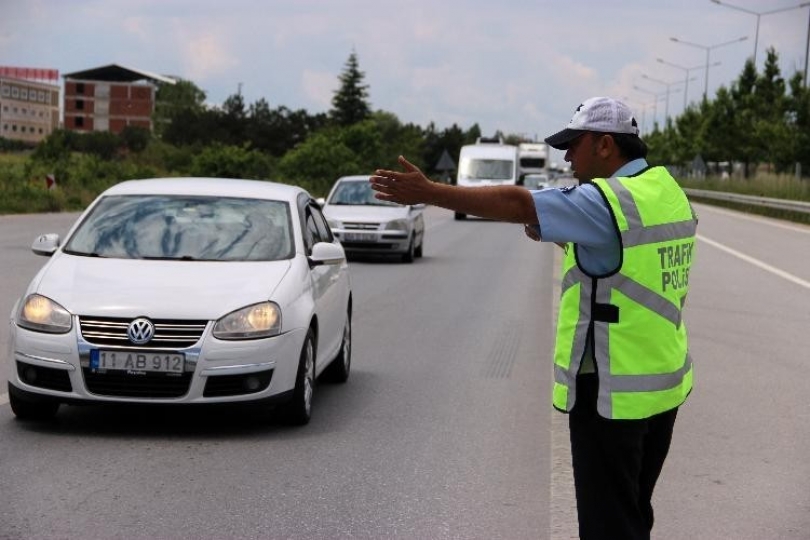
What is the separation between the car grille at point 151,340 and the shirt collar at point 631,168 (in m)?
4.25

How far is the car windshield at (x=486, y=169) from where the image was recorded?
50938 mm

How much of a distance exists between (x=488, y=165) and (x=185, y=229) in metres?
42.7

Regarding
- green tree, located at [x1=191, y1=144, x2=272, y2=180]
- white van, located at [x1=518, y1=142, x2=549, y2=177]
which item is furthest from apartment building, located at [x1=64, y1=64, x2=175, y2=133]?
green tree, located at [x1=191, y1=144, x2=272, y2=180]

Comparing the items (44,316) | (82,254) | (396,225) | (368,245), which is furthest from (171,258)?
(368,245)

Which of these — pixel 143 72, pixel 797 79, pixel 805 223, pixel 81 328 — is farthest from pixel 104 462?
pixel 143 72

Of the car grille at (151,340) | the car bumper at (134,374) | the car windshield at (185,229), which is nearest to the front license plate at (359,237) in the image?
the car windshield at (185,229)

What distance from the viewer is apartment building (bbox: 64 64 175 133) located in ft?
605

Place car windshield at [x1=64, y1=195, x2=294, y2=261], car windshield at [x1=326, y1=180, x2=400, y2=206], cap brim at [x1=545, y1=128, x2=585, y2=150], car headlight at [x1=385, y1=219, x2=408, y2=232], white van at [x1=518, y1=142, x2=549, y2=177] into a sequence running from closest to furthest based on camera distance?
cap brim at [x1=545, y1=128, x2=585, y2=150] → car windshield at [x1=64, y1=195, x2=294, y2=261] → car headlight at [x1=385, y1=219, x2=408, y2=232] → car windshield at [x1=326, y1=180, x2=400, y2=206] → white van at [x1=518, y1=142, x2=549, y2=177]

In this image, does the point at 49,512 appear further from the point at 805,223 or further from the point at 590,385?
the point at 805,223

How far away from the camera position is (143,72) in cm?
18775

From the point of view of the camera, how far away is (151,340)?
7.72 meters

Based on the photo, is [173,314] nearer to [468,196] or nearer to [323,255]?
[323,255]

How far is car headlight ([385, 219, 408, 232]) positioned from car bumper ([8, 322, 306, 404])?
16.7 meters

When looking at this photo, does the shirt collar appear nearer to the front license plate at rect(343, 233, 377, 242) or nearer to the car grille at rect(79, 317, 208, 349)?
the car grille at rect(79, 317, 208, 349)
